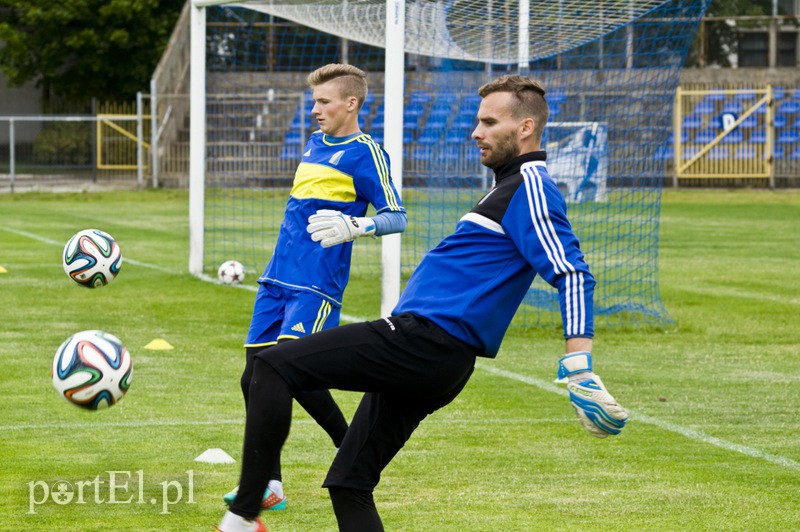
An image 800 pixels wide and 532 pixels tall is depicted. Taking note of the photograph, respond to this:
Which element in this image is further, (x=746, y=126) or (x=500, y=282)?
(x=746, y=126)

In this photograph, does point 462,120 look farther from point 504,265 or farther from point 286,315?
point 504,265

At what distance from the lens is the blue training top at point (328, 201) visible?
18.7 feet

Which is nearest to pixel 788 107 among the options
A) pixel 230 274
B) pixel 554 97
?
pixel 554 97

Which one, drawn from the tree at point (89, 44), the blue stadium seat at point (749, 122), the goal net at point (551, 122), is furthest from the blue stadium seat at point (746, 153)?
the tree at point (89, 44)

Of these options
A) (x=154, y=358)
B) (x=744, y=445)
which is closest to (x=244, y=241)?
(x=154, y=358)

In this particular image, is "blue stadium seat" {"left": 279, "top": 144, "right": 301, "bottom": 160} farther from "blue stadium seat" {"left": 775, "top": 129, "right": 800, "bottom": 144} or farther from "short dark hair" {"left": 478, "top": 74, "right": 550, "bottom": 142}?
"short dark hair" {"left": 478, "top": 74, "right": 550, "bottom": 142}

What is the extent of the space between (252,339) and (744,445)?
2907mm

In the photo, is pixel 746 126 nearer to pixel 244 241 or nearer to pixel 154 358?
pixel 244 241

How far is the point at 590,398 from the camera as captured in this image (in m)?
4.08

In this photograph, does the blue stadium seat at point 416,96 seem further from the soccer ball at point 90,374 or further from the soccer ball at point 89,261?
the soccer ball at point 90,374

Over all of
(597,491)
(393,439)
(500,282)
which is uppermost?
(500,282)

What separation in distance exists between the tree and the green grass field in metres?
27.0

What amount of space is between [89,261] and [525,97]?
3.28 m

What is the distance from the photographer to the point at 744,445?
22.7 feet
